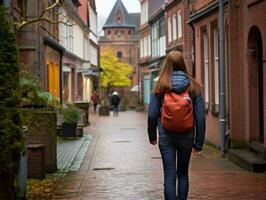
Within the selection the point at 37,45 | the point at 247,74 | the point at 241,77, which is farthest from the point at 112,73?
the point at 247,74

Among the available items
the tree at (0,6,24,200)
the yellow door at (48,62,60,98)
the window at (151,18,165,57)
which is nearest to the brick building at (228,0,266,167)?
the tree at (0,6,24,200)

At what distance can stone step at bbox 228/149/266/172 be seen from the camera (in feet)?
43.0

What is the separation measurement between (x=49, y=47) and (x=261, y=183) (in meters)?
23.0

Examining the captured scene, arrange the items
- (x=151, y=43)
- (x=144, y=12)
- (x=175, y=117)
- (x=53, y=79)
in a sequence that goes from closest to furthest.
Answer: (x=175, y=117) < (x=53, y=79) < (x=151, y=43) < (x=144, y=12)

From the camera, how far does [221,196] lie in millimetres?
9984

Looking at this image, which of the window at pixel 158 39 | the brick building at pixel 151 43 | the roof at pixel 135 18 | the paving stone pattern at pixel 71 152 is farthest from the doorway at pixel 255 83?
the roof at pixel 135 18

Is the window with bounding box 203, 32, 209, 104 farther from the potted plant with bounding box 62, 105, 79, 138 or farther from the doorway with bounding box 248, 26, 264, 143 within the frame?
the doorway with bounding box 248, 26, 264, 143

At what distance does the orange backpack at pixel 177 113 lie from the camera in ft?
23.9

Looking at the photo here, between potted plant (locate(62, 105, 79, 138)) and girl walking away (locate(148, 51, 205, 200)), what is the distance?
49.4ft

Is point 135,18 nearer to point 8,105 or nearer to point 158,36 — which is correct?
point 158,36

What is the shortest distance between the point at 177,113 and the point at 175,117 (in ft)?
0.16

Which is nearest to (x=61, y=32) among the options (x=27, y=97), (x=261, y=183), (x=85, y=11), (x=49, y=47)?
(x=49, y=47)

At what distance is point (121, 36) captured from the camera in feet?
374

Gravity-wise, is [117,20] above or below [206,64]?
above
